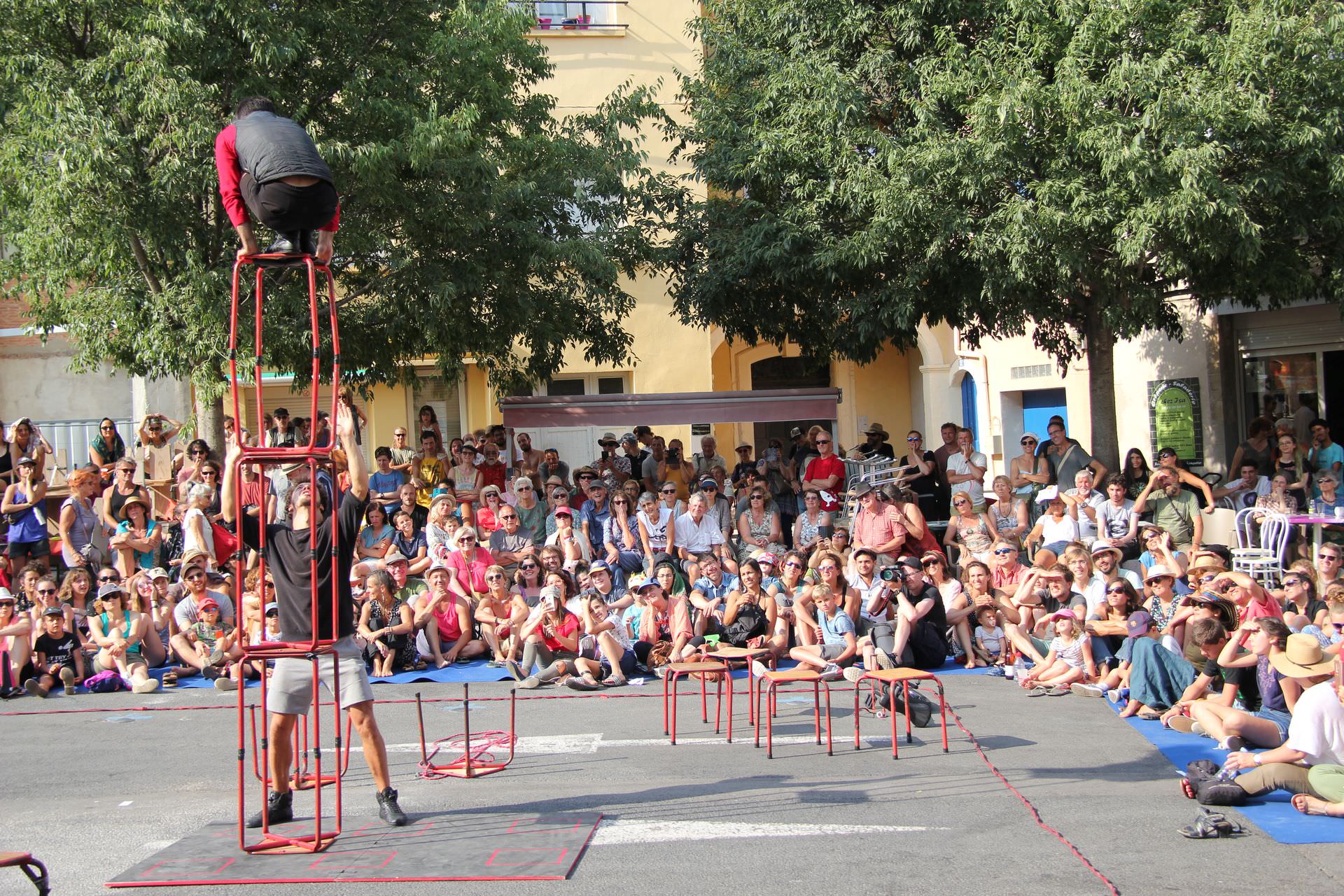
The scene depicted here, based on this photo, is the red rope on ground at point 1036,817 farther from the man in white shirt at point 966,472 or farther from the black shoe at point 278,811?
the man in white shirt at point 966,472

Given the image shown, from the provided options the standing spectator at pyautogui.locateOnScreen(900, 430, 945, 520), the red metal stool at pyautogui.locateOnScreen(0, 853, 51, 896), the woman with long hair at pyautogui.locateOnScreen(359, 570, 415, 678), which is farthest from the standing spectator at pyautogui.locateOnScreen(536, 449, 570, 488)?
the red metal stool at pyautogui.locateOnScreen(0, 853, 51, 896)

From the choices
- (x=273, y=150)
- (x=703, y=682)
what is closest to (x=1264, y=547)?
(x=703, y=682)

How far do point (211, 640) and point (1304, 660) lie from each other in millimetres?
9433

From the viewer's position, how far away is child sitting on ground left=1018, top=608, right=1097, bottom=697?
1058cm

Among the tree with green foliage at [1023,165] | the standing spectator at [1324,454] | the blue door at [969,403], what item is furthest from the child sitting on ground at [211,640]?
the blue door at [969,403]

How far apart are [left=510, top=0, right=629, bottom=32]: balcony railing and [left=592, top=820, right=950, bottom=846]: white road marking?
18.6 metres

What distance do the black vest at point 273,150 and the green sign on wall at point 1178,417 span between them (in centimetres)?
1626

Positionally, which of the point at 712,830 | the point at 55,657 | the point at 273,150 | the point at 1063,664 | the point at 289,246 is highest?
the point at 273,150

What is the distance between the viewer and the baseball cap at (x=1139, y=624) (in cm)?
995

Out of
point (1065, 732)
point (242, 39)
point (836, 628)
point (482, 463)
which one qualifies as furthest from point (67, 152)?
point (1065, 732)

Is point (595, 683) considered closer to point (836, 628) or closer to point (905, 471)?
point (836, 628)

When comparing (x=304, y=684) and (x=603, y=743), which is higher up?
(x=304, y=684)

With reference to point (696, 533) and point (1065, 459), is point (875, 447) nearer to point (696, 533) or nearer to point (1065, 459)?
point (1065, 459)

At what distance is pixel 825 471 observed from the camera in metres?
15.3
